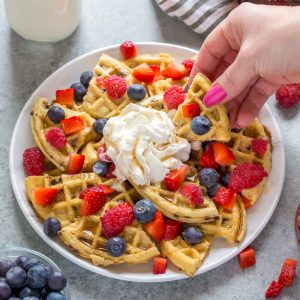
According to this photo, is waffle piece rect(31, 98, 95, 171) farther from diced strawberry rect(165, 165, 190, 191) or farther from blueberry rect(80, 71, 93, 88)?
diced strawberry rect(165, 165, 190, 191)

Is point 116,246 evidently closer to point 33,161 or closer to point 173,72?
point 33,161


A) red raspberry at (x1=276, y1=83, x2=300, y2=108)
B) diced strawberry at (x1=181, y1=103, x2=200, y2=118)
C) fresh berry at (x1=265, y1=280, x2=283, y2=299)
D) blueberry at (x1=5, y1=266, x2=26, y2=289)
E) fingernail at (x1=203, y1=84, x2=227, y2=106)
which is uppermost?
fingernail at (x1=203, y1=84, x2=227, y2=106)

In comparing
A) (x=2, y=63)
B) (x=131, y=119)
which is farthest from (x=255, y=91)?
(x=2, y=63)

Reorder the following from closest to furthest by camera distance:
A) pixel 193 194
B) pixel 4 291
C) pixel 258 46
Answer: pixel 4 291, pixel 258 46, pixel 193 194

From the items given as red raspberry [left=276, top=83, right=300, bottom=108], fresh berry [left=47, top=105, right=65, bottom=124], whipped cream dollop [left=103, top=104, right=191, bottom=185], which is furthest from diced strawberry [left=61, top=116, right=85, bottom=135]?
red raspberry [left=276, top=83, right=300, bottom=108]

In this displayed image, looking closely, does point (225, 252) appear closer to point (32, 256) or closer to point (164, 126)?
point (164, 126)

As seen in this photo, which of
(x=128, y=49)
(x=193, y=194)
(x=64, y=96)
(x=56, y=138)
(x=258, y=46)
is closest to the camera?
(x=258, y=46)

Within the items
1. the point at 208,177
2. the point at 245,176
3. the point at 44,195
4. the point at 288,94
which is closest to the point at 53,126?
the point at 44,195
